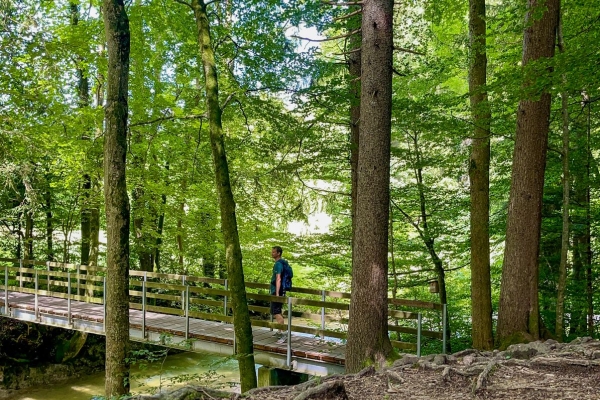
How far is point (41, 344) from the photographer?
1283 centimetres

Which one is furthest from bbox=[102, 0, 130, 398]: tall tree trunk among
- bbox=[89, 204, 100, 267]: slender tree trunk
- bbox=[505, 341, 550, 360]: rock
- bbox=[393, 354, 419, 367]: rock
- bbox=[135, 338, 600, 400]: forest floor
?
bbox=[89, 204, 100, 267]: slender tree trunk

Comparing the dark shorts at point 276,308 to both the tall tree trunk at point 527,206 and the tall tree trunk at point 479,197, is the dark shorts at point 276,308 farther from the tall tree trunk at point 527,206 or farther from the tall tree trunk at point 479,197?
the tall tree trunk at point 527,206

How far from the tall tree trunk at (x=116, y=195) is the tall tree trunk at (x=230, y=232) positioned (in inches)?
67.4

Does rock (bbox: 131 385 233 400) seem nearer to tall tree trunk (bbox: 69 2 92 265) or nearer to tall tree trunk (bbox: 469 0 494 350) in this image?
tall tree trunk (bbox: 469 0 494 350)

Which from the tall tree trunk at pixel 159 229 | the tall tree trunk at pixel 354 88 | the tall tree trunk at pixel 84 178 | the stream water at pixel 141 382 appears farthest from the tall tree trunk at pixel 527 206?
the tall tree trunk at pixel 84 178

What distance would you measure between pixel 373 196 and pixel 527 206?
2.63 metres

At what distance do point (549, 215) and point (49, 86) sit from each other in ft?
38.5

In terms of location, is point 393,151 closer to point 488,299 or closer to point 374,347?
point 488,299

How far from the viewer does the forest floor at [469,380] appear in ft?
10.9

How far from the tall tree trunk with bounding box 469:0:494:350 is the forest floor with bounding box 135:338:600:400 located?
2823mm

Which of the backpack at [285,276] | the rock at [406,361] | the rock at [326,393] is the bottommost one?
the rock at [406,361]

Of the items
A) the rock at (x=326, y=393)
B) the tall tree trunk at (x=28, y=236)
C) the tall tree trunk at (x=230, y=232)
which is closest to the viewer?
the rock at (x=326, y=393)

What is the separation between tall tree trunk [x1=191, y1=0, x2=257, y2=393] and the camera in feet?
21.4

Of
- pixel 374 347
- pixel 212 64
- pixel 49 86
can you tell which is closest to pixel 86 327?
pixel 49 86
